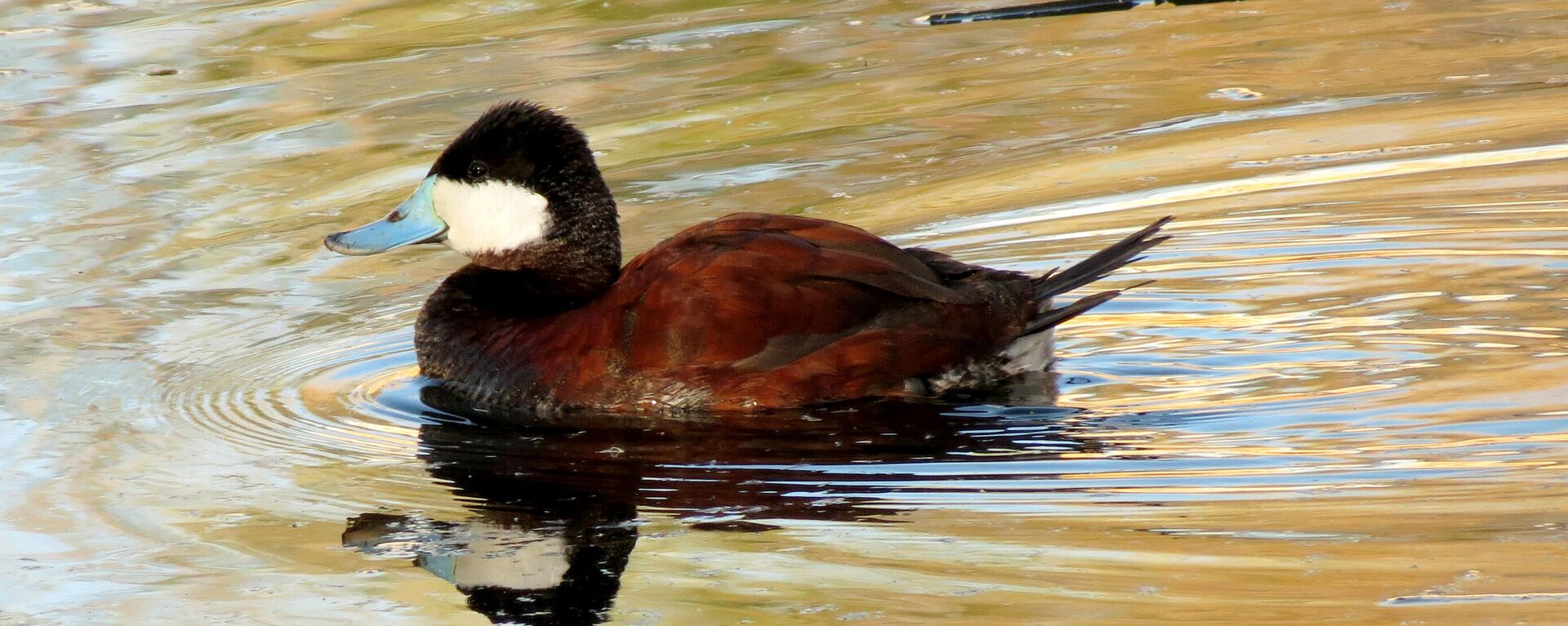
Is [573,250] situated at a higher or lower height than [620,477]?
higher

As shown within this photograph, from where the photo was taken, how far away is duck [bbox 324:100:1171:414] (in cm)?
488

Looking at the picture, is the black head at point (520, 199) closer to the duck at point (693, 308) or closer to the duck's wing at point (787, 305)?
the duck at point (693, 308)

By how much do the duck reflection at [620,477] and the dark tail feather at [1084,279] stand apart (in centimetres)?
35

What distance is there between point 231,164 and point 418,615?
15.2 ft

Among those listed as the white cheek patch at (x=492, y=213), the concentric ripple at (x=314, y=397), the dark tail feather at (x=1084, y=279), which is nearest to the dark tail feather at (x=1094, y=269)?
the dark tail feather at (x=1084, y=279)

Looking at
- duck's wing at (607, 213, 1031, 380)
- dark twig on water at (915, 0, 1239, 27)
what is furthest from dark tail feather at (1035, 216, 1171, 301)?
dark twig on water at (915, 0, 1239, 27)

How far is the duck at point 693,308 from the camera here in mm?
4875

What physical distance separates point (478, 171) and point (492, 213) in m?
0.13

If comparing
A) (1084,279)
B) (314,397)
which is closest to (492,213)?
(314,397)

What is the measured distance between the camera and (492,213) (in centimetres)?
546

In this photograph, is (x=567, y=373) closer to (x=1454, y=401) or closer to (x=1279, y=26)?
(x=1454, y=401)

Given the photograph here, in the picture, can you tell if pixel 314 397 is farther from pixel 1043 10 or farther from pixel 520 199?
pixel 1043 10

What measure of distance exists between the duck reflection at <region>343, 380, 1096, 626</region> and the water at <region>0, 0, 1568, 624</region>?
0.6 inches

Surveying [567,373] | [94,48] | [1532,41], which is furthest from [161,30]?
[1532,41]
